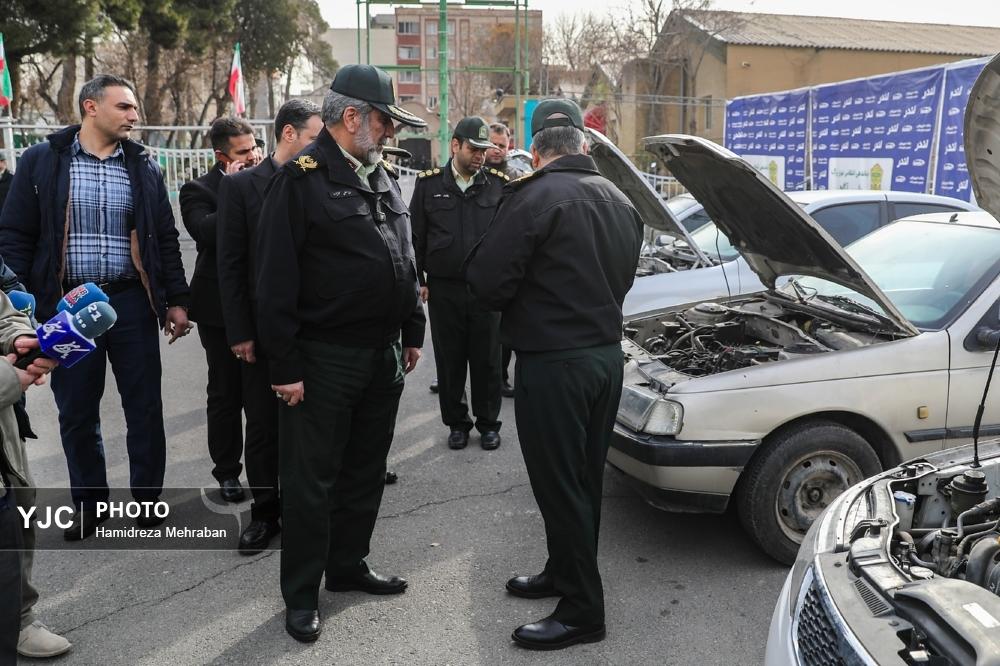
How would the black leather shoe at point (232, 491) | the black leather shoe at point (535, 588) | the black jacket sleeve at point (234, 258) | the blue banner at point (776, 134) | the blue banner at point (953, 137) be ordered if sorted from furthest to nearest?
the blue banner at point (776, 134)
the blue banner at point (953, 137)
the black leather shoe at point (232, 491)
the black jacket sleeve at point (234, 258)
the black leather shoe at point (535, 588)

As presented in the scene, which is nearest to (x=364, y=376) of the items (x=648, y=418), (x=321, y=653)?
(x=321, y=653)

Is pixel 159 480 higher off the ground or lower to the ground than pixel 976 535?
lower

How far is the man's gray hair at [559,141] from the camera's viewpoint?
3299 mm

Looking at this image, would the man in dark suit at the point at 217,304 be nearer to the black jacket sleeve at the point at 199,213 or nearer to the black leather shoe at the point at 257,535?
the black jacket sleeve at the point at 199,213

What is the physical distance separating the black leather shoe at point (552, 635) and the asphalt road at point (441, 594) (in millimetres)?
38

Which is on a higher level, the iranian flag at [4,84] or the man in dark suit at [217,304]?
the iranian flag at [4,84]

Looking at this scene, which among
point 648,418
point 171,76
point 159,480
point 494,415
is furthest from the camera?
point 171,76

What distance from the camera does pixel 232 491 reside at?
4.55 metres

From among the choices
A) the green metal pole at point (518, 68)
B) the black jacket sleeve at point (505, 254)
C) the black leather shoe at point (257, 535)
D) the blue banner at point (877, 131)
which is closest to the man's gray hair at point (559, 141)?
the black jacket sleeve at point (505, 254)

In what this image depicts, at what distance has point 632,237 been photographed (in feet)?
10.9

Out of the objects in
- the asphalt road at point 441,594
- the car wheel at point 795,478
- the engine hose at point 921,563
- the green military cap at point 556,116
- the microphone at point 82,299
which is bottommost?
the asphalt road at point 441,594

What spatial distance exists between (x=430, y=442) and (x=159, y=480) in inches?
73.7

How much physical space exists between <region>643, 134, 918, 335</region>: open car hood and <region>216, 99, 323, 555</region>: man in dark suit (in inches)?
75.5

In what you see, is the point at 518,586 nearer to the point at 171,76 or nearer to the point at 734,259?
the point at 734,259
